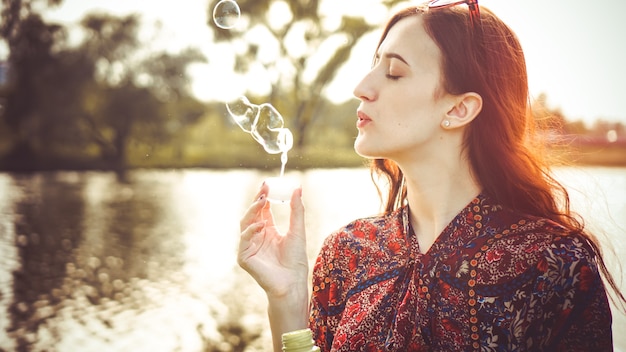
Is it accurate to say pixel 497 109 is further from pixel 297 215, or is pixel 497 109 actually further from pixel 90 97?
pixel 90 97

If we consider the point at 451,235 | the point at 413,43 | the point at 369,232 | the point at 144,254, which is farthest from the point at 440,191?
the point at 144,254

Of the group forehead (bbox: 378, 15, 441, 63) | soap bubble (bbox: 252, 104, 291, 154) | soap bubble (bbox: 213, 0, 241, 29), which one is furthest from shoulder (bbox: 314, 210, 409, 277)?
soap bubble (bbox: 213, 0, 241, 29)

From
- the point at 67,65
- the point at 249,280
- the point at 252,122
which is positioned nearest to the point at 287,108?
the point at 67,65

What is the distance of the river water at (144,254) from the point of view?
475 centimetres

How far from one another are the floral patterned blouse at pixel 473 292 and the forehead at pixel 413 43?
39 cm

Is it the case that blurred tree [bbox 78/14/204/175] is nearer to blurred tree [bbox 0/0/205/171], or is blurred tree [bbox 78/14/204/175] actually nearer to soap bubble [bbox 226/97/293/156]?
blurred tree [bbox 0/0/205/171]

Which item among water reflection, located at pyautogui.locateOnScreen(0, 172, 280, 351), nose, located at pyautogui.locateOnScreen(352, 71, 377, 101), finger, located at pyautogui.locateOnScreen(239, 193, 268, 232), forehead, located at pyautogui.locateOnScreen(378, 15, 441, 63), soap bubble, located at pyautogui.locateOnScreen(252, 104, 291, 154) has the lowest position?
water reflection, located at pyautogui.locateOnScreen(0, 172, 280, 351)

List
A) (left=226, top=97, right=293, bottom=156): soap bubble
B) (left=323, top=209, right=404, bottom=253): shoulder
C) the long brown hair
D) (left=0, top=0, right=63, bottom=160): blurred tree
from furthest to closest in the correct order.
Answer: (left=0, top=0, right=63, bottom=160): blurred tree
(left=226, top=97, right=293, bottom=156): soap bubble
(left=323, top=209, right=404, bottom=253): shoulder
the long brown hair

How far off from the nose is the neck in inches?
8.4

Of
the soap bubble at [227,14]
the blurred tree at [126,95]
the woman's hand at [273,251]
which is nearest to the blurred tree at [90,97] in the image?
the blurred tree at [126,95]

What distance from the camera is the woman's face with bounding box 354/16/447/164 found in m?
1.60

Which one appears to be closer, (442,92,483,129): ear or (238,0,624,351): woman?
(238,0,624,351): woman

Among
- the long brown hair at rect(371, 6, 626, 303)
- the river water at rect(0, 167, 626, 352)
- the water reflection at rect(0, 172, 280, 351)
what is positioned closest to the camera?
the long brown hair at rect(371, 6, 626, 303)

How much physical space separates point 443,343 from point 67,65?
452 inches
